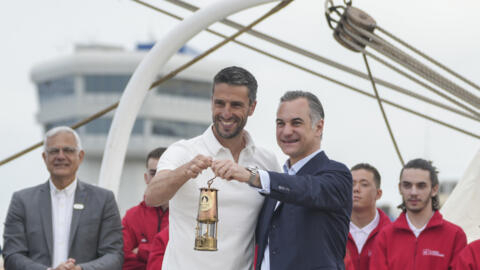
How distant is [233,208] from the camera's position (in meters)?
4.22

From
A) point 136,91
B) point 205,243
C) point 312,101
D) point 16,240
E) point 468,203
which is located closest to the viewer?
point 205,243

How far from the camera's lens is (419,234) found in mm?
6141

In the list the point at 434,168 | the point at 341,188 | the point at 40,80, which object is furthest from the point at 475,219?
the point at 40,80

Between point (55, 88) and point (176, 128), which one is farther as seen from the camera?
point (55, 88)

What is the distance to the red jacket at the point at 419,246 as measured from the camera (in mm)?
6035

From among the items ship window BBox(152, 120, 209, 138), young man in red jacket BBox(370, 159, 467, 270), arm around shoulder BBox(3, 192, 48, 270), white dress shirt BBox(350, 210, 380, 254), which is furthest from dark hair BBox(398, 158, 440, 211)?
ship window BBox(152, 120, 209, 138)

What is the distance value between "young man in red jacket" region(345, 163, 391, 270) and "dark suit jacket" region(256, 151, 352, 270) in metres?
2.43

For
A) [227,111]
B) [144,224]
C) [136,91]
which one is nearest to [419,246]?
[144,224]

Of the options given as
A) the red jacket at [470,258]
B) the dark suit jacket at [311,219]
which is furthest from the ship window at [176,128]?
the dark suit jacket at [311,219]

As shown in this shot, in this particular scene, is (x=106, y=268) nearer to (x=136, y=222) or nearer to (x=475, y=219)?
(x=136, y=222)

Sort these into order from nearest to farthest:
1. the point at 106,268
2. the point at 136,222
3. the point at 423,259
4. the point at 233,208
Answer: the point at 233,208 < the point at 106,268 < the point at 423,259 < the point at 136,222

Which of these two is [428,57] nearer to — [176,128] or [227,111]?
[227,111]

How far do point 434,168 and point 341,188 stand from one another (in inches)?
96.0

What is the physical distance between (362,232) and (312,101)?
111 inches
